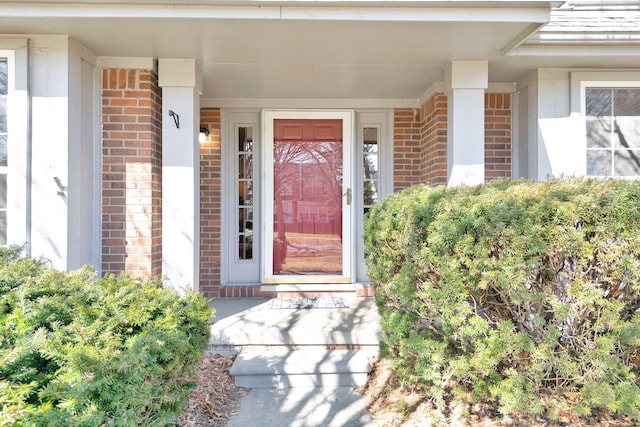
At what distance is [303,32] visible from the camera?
328cm

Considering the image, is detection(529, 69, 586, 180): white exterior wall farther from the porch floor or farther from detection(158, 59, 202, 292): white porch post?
detection(158, 59, 202, 292): white porch post

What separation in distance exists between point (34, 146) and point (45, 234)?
719 mm

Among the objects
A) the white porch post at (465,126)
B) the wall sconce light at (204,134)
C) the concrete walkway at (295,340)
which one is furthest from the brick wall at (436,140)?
the wall sconce light at (204,134)

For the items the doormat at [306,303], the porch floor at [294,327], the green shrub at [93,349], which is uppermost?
the green shrub at [93,349]

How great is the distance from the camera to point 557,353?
223cm

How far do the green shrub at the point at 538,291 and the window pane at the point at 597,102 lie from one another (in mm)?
2371

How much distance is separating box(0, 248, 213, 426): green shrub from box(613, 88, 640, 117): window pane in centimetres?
430

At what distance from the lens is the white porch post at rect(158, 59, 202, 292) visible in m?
3.76

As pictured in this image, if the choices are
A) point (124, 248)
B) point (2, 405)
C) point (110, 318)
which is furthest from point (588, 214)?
point (124, 248)

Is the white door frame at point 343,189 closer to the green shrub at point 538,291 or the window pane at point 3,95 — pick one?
the window pane at point 3,95

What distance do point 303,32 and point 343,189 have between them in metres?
2.46

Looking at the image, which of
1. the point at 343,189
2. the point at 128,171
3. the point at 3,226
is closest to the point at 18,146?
the point at 3,226

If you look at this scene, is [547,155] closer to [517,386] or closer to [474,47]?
[474,47]

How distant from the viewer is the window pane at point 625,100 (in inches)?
165
